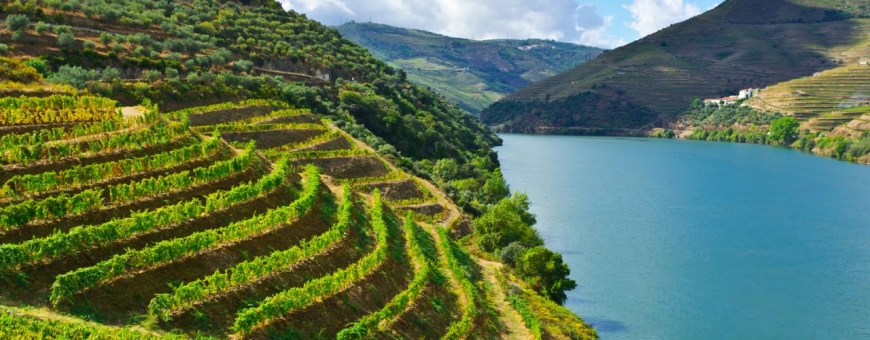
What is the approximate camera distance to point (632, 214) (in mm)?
93562

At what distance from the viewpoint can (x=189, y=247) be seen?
28125 mm

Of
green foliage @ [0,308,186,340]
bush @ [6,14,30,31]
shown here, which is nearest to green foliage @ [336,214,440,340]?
green foliage @ [0,308,186,340]

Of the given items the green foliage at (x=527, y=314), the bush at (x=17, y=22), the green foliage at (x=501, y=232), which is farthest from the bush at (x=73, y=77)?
the green foliage at (x=527, y=314)

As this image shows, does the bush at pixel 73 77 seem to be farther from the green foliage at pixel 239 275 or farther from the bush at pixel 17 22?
the green foliage at pixel 239 275

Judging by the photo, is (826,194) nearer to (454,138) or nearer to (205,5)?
(454,138)

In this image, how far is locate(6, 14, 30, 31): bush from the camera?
7450 centimetres

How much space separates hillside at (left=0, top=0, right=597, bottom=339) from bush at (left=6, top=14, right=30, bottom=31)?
5.37 feet

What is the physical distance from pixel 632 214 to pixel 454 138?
38.8 meters

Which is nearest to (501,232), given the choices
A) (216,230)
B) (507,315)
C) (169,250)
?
(507,315)

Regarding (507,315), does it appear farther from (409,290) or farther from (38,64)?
(38,64)

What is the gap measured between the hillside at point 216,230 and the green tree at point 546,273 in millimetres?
127

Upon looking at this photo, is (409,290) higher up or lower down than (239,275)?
lower down

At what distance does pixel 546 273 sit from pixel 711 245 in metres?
34.2

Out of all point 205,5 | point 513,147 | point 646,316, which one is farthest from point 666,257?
point 513,147
